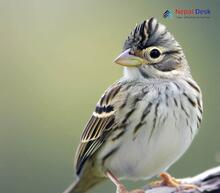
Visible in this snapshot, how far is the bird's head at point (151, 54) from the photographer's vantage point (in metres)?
4.13

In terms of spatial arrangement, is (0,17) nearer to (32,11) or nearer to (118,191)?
(32,11)

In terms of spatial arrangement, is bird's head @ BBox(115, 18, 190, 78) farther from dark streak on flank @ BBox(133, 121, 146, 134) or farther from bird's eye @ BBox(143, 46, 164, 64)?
dark streak on flank @ BBox(133, 121, 146, 134)

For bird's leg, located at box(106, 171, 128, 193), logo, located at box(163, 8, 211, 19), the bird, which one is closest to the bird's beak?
the bird

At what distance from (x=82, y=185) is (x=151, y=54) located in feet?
2.34

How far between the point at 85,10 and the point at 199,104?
204 cm

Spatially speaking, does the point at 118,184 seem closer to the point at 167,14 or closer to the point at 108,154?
the point at 108,154

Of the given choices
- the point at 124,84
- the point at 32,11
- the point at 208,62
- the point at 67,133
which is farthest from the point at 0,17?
the point at 124,84

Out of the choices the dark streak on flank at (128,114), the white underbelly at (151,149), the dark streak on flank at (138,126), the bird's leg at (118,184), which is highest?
the dark streak on flank at (128,114)

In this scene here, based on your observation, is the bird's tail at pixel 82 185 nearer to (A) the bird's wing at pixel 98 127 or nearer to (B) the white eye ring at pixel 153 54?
(A) the bird's wing at pixel 98 127

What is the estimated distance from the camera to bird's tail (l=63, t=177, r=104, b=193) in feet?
14.8

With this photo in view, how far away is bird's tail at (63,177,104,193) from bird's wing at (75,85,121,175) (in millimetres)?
83

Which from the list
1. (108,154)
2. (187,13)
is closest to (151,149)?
(108,154)

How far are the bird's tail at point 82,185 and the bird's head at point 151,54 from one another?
53 centimetres

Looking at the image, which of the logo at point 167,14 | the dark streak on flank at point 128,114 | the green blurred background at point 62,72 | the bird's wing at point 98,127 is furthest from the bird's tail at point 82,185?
the logo at point 167,14
